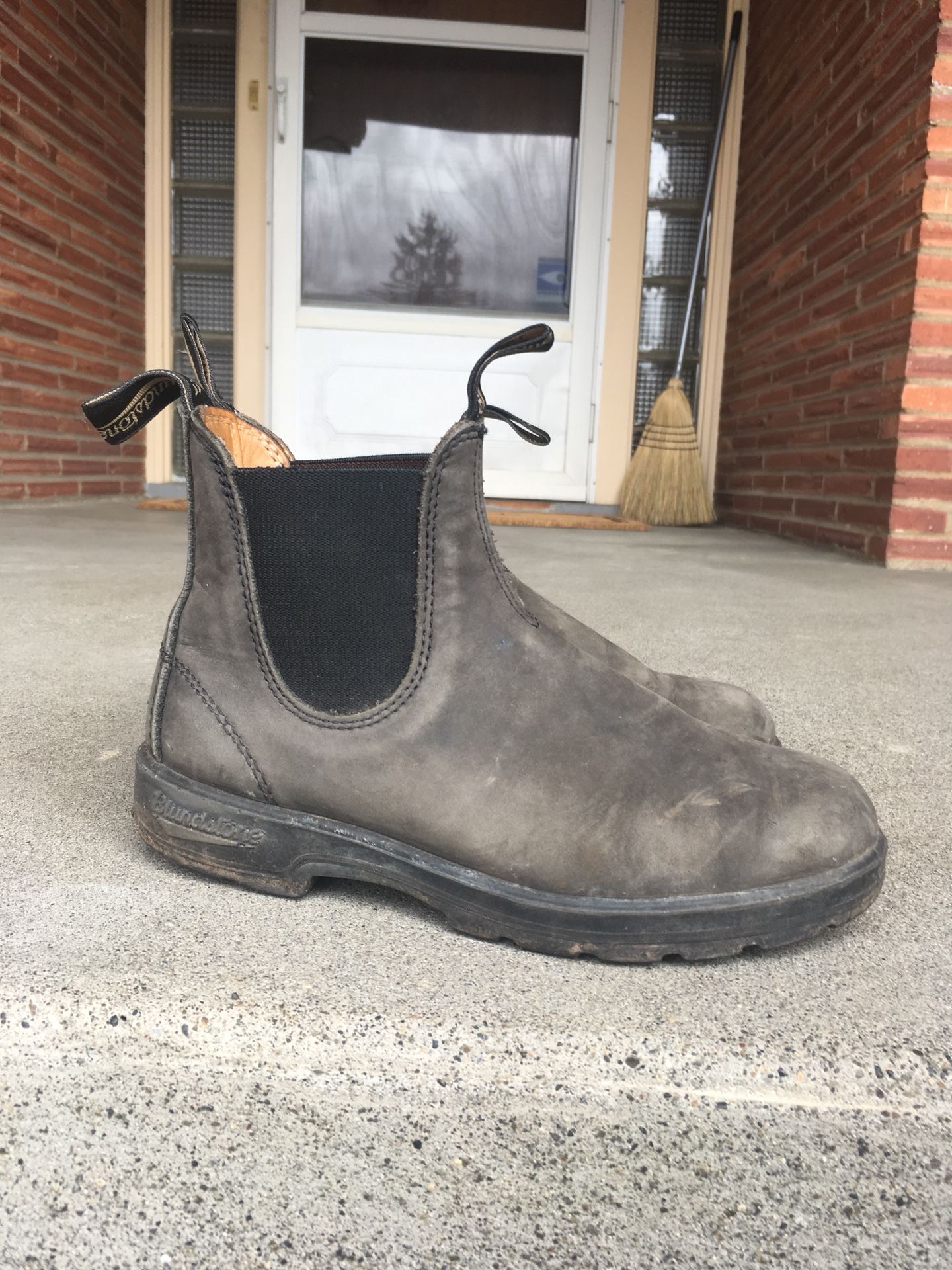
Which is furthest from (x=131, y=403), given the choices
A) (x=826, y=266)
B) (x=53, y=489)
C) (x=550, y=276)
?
(x=550, y=276)

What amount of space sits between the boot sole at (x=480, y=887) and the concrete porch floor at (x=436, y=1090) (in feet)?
0.05

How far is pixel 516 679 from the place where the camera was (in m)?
0.57

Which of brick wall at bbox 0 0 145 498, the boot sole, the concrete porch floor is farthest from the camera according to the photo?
brick wall at bbox 0 0 145 498

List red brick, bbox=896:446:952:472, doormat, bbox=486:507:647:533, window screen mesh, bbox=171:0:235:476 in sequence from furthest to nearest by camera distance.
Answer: window screen mesh, bbox=171:0:235:476 < doormat, bbox=486:507:647:533 < red brick, bbox=896:446:952:472

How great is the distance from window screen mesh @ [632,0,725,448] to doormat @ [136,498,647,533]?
57 centimetres

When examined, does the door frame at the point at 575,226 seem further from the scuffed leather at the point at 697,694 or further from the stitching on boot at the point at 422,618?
the stitching on boot at the point at 422,618

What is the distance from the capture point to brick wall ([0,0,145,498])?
3.03m

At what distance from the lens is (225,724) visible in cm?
61

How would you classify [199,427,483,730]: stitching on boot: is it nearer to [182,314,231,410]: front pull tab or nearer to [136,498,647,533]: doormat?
[182,314,231,410]: front pull tab

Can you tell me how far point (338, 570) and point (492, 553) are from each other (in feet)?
0.33

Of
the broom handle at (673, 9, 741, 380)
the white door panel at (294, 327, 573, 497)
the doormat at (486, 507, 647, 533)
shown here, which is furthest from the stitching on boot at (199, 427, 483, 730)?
the broom handle at (673, 9, 741, 380)

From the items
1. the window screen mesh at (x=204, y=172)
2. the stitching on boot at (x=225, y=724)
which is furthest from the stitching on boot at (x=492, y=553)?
the window screen mesh at (x=204, y=172)

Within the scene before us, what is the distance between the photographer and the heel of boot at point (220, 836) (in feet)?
1.92

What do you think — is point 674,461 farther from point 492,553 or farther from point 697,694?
point 492,553
